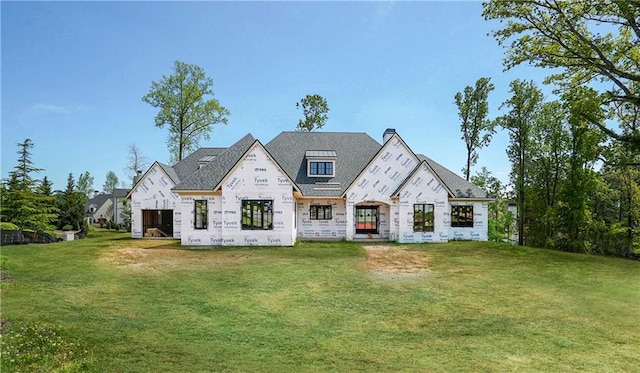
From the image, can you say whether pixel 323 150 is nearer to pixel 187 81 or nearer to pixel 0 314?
pixel 187 81

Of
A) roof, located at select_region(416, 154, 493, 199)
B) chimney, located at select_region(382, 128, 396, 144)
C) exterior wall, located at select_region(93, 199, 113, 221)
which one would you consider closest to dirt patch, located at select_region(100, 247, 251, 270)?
chimney, located at select_region(382, 128, 396, 144)

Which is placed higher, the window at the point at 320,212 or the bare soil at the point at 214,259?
the window at the point at 320,212

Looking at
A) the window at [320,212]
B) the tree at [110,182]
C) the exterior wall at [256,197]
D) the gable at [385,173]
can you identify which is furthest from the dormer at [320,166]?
the tree at [110,182]

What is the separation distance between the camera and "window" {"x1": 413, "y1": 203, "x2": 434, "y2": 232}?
73.5ft

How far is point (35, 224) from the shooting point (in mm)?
27516

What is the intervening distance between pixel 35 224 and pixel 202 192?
16.8 meters

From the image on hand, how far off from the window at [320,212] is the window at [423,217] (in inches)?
222

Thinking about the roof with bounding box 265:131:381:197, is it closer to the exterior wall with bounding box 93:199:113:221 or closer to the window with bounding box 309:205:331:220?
the window with bounding box 309:205:331:220

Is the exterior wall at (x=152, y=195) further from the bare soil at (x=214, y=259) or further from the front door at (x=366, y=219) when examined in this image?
the front door at (x=366, y=219)

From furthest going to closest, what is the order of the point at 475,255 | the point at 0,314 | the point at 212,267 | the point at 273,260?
the point at 475,255 → the point at 273,260 → the point at 212,267 → the point at 0,314

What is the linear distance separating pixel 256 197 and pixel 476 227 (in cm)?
1464

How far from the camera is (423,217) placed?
22516mm

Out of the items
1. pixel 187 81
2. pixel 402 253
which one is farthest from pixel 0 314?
pixel 187 81

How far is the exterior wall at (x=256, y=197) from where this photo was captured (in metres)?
20.3
